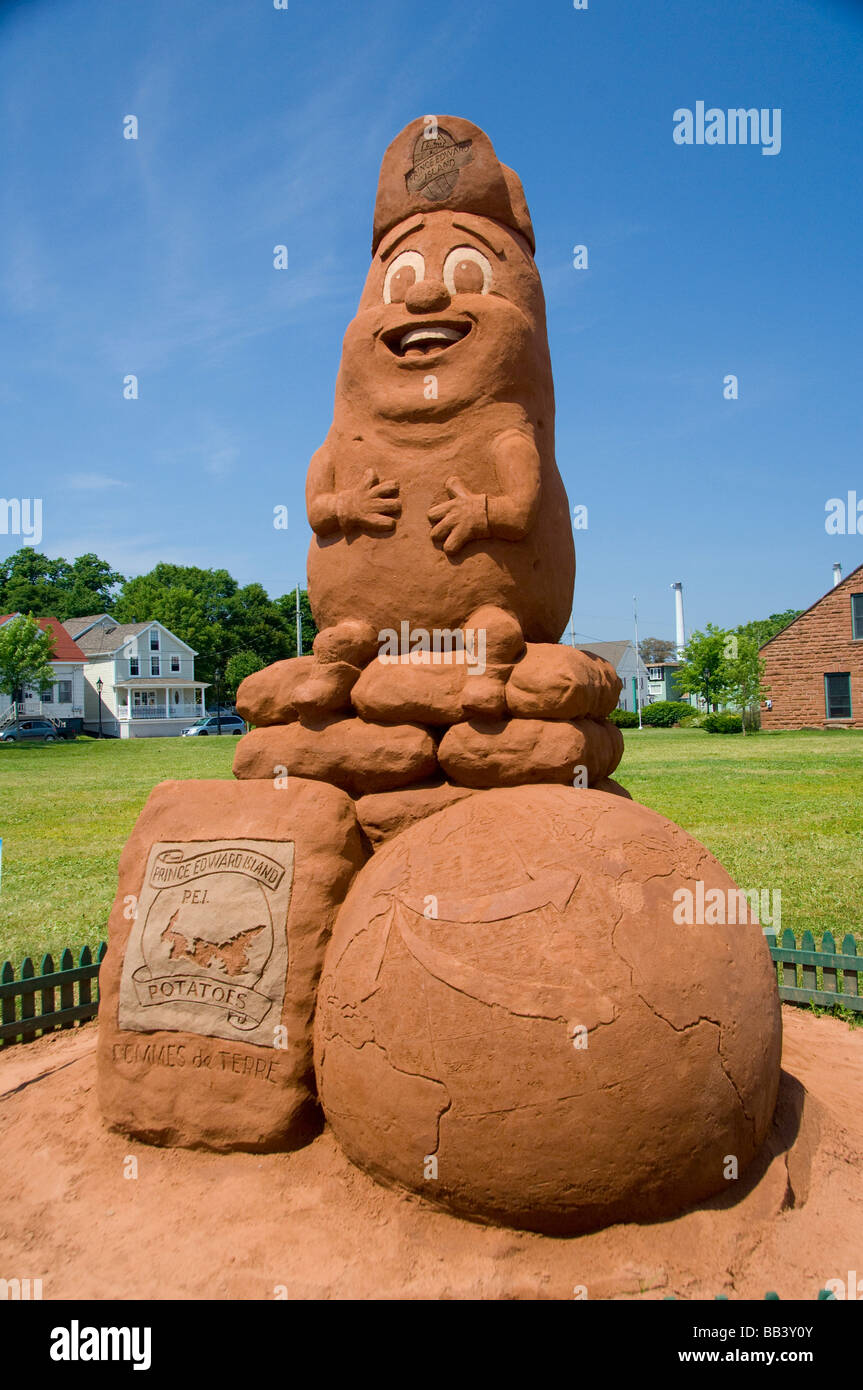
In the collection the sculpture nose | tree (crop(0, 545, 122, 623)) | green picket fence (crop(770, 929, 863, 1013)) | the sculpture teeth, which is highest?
tree (crop(0, 545, 122, 623))

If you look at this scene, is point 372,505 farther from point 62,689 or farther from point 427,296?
point 62,689

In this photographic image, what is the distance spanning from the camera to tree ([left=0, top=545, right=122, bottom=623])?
5088 centimetres

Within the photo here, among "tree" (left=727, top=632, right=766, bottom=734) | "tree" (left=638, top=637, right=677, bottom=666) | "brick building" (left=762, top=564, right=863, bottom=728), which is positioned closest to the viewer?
"brick building" (left=762, top=564, right=863, bottom=728)

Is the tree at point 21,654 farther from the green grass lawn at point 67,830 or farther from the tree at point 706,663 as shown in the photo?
the tree at point 706,663

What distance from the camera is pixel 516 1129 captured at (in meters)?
2.80

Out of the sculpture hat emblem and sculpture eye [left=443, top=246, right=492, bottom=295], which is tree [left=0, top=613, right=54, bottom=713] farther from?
sculpture eye [left=443, top=246, right=492, bottom=295]

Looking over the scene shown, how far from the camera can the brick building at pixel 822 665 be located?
26.5m

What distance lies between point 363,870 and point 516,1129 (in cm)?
129

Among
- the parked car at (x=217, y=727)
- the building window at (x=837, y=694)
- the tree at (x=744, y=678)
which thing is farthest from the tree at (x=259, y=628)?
the building window at (x=837, y=694)

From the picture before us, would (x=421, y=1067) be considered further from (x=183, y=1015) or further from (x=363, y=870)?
(x=183, y=1015)

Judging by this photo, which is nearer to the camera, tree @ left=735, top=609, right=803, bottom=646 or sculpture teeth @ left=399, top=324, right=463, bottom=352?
sculpture teeth @ left=399, top=324, right=463, bottom=352

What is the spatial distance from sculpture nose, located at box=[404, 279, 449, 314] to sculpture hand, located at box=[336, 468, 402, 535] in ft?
2.70

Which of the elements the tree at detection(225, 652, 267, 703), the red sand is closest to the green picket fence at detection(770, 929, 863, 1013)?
the red sand
